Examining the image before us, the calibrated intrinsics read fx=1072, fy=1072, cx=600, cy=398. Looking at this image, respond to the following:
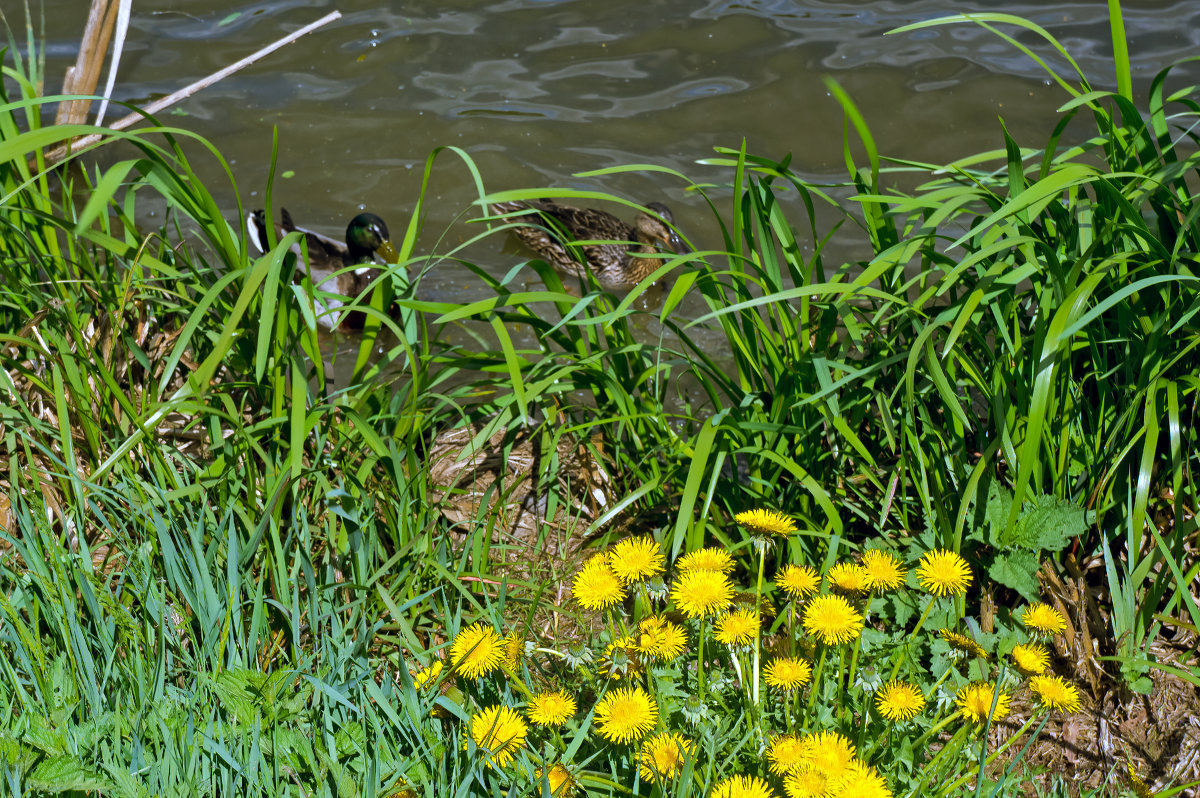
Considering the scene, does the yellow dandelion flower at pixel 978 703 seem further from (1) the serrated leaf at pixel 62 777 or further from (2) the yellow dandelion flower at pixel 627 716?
(1) the serrated leaf at pixel 62 777

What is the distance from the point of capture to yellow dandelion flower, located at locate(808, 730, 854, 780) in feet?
5.89

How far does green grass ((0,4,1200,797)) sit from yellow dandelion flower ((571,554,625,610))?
0.07 m

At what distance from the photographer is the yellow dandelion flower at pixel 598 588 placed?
2012 mm

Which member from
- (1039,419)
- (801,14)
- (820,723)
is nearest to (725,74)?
(801,14)

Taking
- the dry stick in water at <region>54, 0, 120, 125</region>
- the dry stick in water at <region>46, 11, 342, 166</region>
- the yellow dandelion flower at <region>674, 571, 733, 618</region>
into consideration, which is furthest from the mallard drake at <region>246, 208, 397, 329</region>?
the yellow dandelion flower at <region>674, 571, 733, 618</region>

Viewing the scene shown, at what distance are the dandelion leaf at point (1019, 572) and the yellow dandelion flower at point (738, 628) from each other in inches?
31.5

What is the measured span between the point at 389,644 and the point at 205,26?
6.48m

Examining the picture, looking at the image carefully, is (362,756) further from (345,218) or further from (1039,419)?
(345,218)

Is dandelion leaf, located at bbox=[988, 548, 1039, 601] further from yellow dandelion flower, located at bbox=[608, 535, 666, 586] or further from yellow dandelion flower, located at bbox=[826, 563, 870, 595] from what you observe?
yellow dandelion flower, located at bbox=[608, 535, 666, 586]

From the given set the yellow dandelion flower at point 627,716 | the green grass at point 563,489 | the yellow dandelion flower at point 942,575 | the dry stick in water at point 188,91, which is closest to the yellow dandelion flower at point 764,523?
the green grass at point 563,489

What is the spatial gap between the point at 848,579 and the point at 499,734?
29.2 inches

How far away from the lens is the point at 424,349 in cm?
290

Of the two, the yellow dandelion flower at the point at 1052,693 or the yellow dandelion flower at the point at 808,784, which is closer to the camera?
the yellow dandelion flower at the point at 808,784

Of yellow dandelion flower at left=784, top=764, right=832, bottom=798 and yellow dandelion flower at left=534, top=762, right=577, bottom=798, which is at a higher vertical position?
yellow dandelion flower at left=784, top=764, right=832, bottom=798
